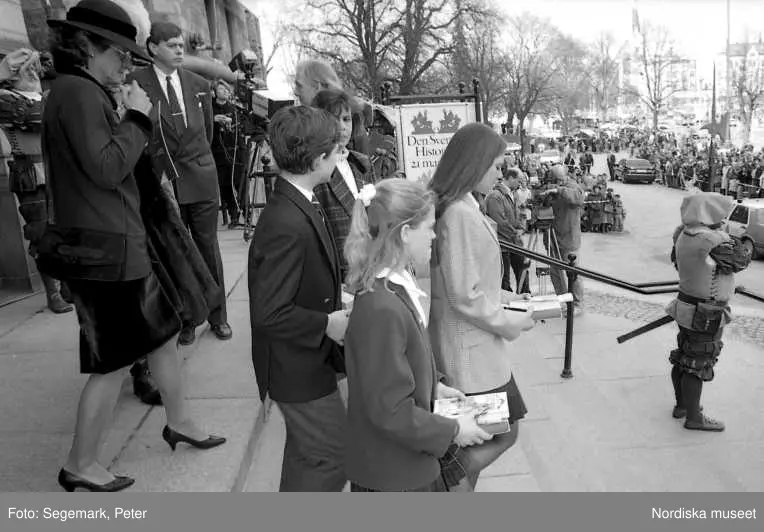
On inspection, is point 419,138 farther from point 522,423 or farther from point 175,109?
point 175,109

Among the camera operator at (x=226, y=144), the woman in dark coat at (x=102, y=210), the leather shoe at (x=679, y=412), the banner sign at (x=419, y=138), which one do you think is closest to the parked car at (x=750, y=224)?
the banner sign at (x=419, y=138)

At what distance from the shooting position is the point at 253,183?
26.0ft

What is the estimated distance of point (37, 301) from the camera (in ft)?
16.3

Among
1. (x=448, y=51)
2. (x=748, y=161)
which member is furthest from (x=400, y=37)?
(x=748, y=161)

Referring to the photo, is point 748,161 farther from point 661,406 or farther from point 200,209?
point 200,209

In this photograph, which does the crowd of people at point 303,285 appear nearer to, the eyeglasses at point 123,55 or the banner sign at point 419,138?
the eyeglasses at point 123,55

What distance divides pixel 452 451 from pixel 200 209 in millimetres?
2168

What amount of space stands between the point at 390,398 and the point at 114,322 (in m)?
1.10

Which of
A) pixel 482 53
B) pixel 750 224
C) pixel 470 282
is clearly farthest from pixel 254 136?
pixel 482 53

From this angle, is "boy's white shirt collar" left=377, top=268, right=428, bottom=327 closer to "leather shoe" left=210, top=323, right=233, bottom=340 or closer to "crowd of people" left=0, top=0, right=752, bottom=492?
→ "crowd of people" left=0, top=0, right=752, bottom=492

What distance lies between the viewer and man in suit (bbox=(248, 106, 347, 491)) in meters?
2.03

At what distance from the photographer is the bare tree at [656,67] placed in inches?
1683

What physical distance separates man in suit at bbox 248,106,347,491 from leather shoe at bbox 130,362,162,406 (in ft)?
3.76

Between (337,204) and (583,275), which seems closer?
(337,204)
